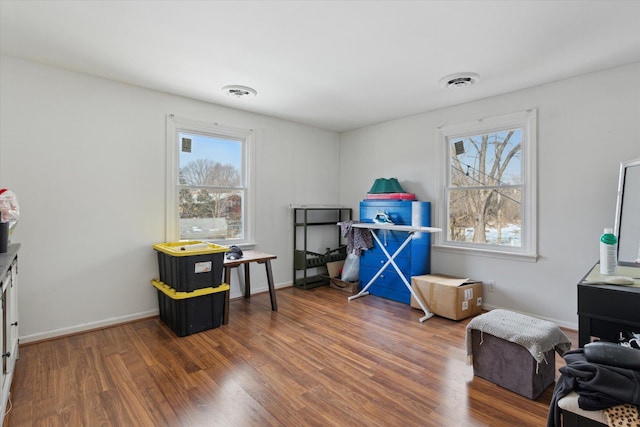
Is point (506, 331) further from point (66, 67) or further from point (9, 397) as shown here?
point (66, 67)

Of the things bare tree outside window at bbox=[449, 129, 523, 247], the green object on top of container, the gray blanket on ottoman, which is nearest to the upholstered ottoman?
the gray blanket on ottoman

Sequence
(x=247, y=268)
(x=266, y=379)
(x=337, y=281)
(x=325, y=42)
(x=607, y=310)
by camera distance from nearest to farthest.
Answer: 1. (x=607, y=310)
2. (x=266, y=379)
3. (x=325, y=42)
4. (x=247, y=268)
5. (x=337, y=281)

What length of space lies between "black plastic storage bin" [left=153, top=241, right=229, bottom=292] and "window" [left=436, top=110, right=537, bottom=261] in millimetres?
2716

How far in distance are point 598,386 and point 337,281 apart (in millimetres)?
3562

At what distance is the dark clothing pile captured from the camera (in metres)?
1.06

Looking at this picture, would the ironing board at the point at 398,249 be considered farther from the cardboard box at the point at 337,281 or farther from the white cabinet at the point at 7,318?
the white cabinet at the point at 7,318

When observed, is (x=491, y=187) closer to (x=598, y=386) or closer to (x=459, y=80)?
(x=459, y=80)

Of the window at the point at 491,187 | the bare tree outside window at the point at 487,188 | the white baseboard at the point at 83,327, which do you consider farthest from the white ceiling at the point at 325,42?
the white baseboard at the point at 83,327

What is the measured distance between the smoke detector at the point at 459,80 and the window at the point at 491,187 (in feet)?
2.25

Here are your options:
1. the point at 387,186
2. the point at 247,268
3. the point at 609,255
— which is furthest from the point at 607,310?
the point at 247,268

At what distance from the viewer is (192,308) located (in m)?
2.93

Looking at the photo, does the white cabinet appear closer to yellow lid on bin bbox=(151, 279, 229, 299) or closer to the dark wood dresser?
yellow lid on bin bbox=(151, 279, 229, 299)

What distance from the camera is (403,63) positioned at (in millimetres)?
2740

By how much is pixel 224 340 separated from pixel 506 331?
2.24m
